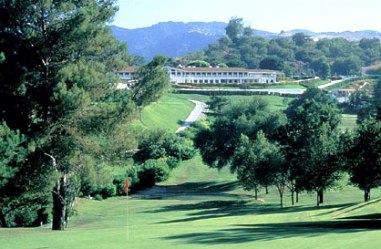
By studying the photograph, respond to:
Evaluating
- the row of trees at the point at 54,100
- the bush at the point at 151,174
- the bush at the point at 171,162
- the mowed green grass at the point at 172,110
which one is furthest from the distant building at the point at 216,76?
the row of trees at the point at 54,100

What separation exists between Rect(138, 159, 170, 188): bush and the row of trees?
40.4 m

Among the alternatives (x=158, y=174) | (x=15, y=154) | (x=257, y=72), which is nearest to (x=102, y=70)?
(x=15, y=154)

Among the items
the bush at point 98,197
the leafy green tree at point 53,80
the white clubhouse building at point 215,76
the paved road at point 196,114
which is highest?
the white clubhouse building at point 215,76

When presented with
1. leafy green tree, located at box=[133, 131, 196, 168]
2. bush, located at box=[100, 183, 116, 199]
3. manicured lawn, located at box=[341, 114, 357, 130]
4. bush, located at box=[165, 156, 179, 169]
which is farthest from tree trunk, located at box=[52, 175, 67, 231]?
manicured lawn, located at box=[341, 114, 357, 130]

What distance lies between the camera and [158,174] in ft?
243

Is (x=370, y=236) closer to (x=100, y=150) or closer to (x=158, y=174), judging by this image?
(x=100, y=150)

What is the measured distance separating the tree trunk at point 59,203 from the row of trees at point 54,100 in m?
0.05

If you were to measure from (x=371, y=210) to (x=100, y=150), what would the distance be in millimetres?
16382

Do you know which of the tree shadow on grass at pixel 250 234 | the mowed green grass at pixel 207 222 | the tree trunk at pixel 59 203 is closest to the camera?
the mowed green grass at pixel 207 222

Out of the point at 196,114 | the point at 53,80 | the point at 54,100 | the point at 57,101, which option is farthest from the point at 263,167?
the point at 196,114

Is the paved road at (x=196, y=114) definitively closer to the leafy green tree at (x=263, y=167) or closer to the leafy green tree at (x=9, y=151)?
the leafy green tree at (x=263, y=167)

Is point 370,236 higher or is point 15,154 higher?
point 15,154

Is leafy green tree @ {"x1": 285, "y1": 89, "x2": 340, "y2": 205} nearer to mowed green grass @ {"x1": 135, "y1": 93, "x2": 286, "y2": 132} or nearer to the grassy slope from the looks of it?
the grassy slope

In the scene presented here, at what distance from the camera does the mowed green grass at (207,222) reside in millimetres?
21641
